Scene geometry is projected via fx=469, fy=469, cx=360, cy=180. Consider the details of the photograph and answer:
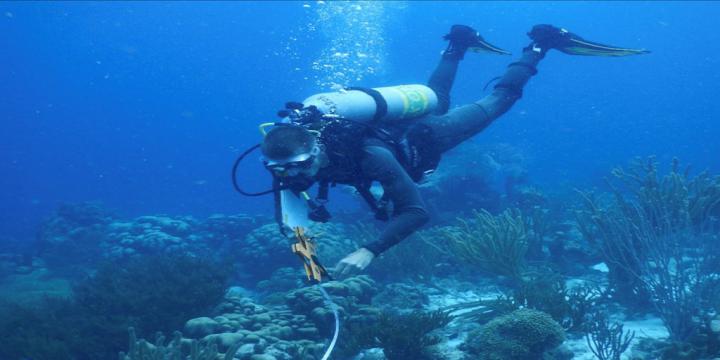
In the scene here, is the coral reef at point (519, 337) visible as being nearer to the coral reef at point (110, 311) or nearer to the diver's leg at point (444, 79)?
the diver's leg at point (444, 79)

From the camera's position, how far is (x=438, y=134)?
6246 millimetres

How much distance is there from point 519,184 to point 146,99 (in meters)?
190

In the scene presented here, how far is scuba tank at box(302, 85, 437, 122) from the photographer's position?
→ 516 centimetres

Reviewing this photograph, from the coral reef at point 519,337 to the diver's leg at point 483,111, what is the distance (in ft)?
7.49

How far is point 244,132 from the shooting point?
495 ft

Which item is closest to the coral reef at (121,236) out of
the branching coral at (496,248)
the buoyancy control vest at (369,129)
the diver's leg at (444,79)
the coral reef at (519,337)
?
the branching coral at (496,248)

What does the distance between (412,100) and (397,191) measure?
2.09m

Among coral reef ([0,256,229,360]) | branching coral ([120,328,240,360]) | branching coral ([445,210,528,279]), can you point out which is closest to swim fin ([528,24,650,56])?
branching coral ([445,210,528,279])

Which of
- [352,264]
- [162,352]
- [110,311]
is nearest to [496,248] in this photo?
[352,264]

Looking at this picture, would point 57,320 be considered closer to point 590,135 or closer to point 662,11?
point 590,135

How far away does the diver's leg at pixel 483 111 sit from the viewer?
636cm

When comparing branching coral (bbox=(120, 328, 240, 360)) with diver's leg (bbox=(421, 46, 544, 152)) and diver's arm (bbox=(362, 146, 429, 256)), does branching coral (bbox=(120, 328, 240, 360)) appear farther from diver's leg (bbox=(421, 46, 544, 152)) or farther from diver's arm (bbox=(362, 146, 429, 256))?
diver's leg (bbox=(421, 46, 544, 152))

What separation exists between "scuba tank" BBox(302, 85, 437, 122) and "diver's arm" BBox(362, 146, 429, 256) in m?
0.74

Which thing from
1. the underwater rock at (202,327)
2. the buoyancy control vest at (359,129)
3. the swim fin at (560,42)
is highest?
the swim fin at (560,42)
